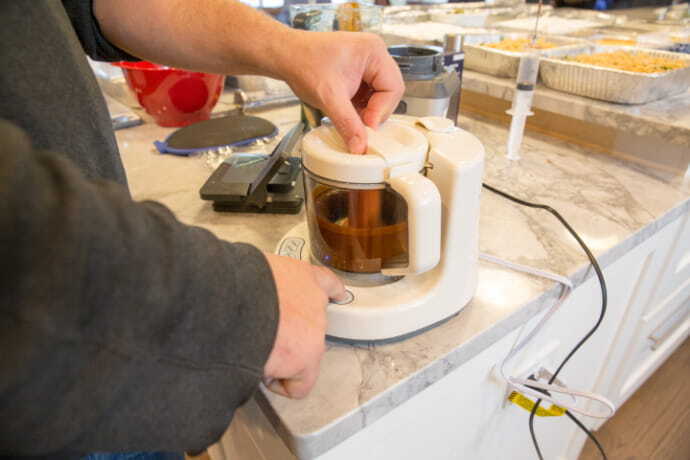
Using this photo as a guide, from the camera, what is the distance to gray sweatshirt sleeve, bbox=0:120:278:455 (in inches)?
9.1

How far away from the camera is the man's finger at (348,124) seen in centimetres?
41

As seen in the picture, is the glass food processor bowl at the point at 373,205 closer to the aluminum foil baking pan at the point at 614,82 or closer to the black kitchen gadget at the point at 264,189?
the black kitchen gadget at the point at 264,189

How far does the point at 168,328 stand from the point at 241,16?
0.46 metres

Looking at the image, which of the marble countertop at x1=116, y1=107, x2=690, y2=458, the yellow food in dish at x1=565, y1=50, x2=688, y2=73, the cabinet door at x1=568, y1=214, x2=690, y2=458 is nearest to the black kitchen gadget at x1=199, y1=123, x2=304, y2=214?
the marble countertop at x1=116, y1=107, x2=690, y2=458

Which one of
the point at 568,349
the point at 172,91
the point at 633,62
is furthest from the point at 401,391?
the point at 633,62

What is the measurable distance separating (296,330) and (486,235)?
15.1 inches

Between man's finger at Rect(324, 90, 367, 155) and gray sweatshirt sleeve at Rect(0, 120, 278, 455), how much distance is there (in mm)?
162

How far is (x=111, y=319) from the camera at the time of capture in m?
0.26

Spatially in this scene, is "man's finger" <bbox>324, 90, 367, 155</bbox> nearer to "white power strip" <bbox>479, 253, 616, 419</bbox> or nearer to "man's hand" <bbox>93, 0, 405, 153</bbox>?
"man's hand" <bbox>93, 0, 405, 153</bbox>

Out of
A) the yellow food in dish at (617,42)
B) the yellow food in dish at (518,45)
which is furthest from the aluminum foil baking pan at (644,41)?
Result: the yellow food in dish at (518,45)

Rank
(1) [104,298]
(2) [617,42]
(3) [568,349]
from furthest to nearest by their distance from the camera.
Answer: (2) [617,42]
(3) [568,349]
(1) [104,298]

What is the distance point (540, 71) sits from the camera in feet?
3.46

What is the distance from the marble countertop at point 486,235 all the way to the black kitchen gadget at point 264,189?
2 centimetres

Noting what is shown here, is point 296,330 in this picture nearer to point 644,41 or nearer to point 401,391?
point 401,391
